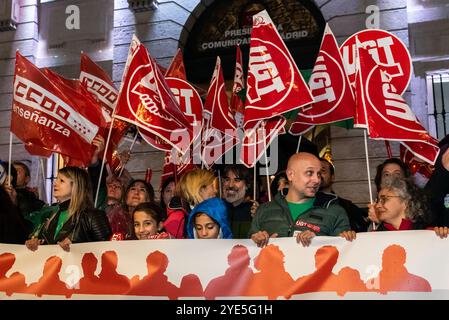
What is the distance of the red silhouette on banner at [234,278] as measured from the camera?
4.21 m

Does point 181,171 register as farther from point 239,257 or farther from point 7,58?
point 7,58

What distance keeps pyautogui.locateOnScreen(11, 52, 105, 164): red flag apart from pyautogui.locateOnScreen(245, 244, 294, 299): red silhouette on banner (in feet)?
10.5

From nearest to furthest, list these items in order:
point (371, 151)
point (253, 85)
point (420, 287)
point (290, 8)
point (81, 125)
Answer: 1. point (420, 287)
2. point (253, 85)
3. point (81, 125)
4. point (371, 151)
5. point (290, 8)

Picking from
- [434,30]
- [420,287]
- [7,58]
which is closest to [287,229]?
[420,287]

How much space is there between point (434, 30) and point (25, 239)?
7478mm

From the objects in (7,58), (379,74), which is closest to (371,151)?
(379,74)

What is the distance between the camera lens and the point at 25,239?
16.8 ft

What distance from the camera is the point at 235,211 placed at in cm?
563

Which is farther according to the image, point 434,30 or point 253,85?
point 434,30

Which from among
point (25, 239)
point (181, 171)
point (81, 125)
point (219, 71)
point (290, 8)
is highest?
point (290, 8)

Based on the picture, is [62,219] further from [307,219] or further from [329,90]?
[329,90]

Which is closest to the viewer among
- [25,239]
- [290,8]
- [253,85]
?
[25,239]

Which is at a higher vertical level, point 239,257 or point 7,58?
point 7,58

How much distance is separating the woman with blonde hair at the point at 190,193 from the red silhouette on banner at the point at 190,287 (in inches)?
32.1
